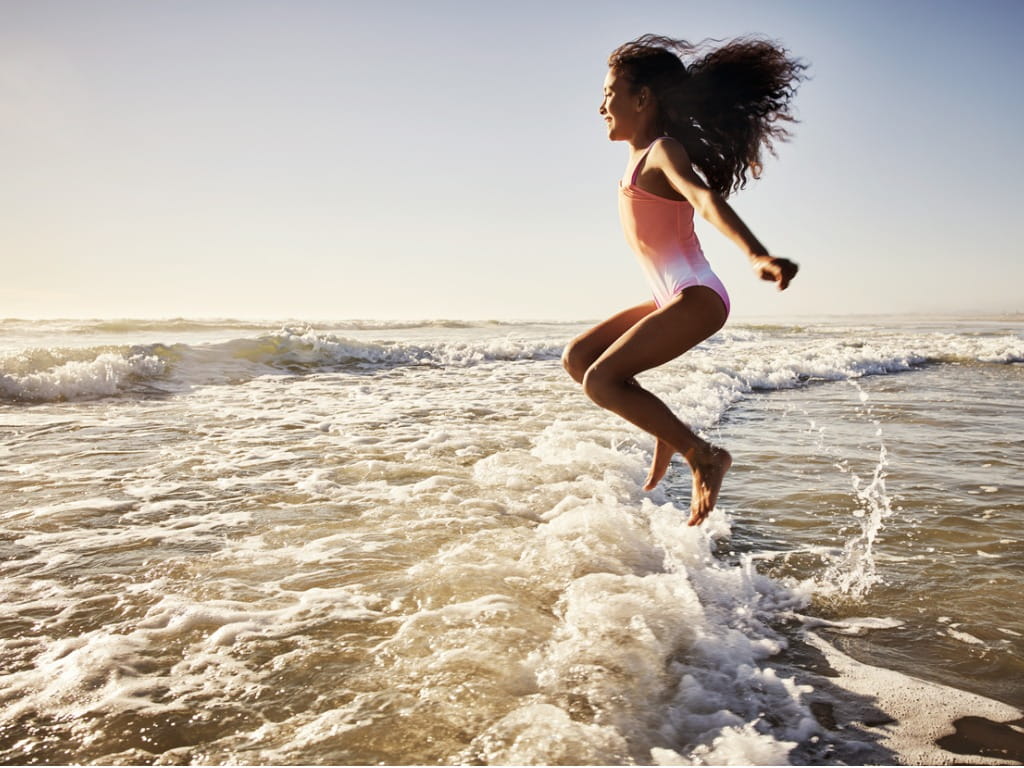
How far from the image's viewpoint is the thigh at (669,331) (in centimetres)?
295

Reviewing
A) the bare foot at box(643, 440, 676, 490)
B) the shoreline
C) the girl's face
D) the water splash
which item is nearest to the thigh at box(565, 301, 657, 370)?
the bare foot at box(643, 440, 676, 490)

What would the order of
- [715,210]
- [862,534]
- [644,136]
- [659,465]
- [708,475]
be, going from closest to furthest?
[715,210] → [708,475] → [644,136] → [659,465] → [862,534]

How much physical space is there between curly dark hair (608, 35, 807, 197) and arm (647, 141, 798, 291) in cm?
45

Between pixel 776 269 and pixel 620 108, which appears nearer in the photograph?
pixel 776 269

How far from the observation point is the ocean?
228 centimetres

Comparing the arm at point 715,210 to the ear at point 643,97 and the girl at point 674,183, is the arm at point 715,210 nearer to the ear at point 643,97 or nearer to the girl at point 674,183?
the girl at point 674,183

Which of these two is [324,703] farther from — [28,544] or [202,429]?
[202,429]


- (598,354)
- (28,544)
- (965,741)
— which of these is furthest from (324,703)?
(28,544)

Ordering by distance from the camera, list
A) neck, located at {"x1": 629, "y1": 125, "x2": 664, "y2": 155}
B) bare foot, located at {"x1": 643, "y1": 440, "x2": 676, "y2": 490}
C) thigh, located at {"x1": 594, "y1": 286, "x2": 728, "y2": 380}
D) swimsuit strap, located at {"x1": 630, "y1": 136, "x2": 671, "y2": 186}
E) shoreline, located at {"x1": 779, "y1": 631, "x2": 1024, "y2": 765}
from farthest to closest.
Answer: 1. bare foot, located at {"x1": 643, "y1": 440, "x2": 676, "y2": 490}
2. neck, located at {"x1": 629, "y1": 125, "x2": 664, "y2": 155}
3. swimsuit strap, located at {"x1": 630, "y1": 136, "x2": 671, "y2": 186}
4. thigh, located at {"x1": 594, "y1": 286, "x2": 728, "y2": 380}
5. shoreline, located at {"x1": 779, "y1": 631, "x2": 1024, "y2": 765}

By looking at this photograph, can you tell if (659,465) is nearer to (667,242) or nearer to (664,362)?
(664,362)

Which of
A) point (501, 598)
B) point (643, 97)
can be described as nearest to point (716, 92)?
point (643, 97)

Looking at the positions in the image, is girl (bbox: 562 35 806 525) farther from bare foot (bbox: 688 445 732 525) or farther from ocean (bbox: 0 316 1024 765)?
ocean (bbox: 0 316 1024 765)

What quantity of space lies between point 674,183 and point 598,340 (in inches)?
36.7

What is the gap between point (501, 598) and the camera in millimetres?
3178
